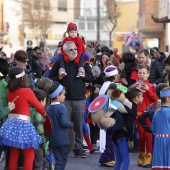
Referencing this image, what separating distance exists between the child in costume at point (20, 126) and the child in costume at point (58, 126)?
16.3 inches

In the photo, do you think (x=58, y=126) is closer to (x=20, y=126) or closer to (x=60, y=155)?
(x=60, y=155)

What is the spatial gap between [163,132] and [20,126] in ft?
6.39

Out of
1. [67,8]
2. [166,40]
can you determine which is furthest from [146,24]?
[67,8]

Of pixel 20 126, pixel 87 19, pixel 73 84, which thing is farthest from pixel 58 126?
pixel 87 19

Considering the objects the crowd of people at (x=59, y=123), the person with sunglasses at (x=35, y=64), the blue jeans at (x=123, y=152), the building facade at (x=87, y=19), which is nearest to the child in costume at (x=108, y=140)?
the crowd of people at (x=59, y=123)

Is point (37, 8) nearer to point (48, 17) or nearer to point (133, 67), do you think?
point (48, 17)

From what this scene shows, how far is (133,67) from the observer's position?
1431cm

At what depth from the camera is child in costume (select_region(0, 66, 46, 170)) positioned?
9.95m

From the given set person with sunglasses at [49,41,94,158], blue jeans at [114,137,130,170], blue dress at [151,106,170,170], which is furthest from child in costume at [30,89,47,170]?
person with sunglasses at [49,41,94,158]

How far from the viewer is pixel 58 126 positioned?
1053 cm

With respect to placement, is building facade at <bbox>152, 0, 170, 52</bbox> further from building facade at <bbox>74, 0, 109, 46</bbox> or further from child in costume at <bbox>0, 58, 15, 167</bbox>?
building facade at <bbox>74, 0, 109, 46</bbox>

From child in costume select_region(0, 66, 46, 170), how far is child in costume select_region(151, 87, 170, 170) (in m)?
1.58

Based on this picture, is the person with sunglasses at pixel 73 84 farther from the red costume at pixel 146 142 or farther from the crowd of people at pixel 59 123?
the red costume at pixel 146 142

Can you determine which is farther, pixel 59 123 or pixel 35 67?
pixel 35 67
